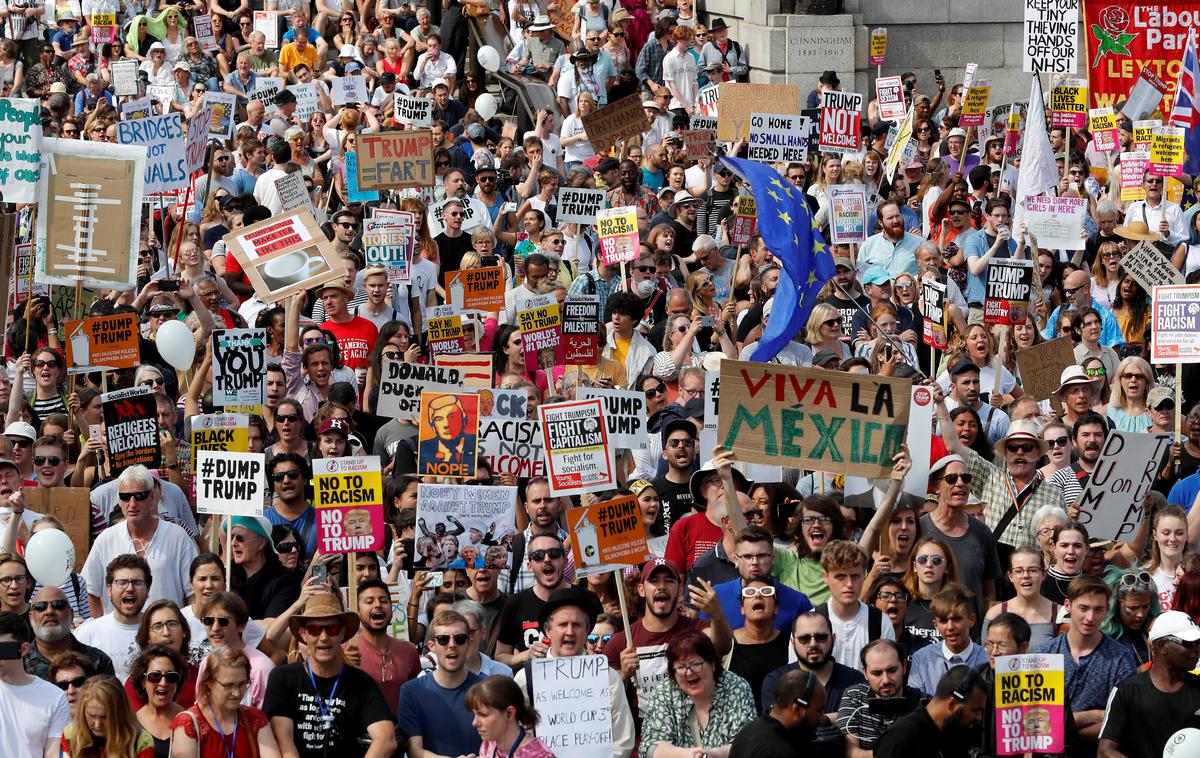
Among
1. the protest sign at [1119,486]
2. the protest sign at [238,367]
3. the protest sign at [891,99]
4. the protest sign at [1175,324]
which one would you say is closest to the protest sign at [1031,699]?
the protest sign at [1119,486]

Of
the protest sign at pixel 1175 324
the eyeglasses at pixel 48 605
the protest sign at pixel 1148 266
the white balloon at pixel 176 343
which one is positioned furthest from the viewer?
the protest sign at pixel 1148 266

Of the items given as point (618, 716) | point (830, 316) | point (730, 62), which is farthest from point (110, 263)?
point (730, 62)

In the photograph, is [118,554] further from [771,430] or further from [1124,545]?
[1124,545]

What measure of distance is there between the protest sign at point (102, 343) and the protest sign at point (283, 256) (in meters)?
1.36

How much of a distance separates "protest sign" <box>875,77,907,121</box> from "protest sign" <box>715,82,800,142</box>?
213 cm

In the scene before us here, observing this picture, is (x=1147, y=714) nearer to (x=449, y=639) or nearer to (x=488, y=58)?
(x=449, y=639)

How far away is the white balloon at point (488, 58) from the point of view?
88.0 feet

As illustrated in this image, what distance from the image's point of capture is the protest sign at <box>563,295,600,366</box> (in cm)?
1423

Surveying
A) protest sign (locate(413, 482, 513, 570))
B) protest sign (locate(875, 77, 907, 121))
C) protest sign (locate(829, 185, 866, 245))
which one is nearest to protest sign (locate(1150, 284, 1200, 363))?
protest sign (locate(829, 185, 866, 245))

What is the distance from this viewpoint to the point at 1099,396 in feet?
46.4

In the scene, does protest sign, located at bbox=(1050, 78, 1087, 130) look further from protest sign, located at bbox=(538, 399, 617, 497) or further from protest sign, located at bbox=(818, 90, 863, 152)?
protest sign, located at bbox=(538, 399, 617, 497)

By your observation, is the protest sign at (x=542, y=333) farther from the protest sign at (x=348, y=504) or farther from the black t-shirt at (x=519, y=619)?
the black t-shirt at (x=519, y=619)

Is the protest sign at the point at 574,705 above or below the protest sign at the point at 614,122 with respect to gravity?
below

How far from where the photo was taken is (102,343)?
514 inches
